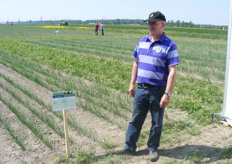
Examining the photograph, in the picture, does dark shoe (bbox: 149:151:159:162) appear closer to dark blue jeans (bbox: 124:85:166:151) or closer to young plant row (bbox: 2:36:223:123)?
dark blue jeans (bbox: 124:85:166:151)

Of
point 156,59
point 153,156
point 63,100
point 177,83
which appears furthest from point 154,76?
point 177,83

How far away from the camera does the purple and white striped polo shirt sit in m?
3.31

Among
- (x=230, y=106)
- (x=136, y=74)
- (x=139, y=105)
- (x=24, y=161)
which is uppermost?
(x=136, y=74)

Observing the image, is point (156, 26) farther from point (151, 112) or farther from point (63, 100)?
point (63, 100)

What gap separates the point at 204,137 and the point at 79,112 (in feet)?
8.45

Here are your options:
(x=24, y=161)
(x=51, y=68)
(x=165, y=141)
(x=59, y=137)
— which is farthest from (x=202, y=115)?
(x=51, y=68)

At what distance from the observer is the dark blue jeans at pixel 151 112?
11.4ft

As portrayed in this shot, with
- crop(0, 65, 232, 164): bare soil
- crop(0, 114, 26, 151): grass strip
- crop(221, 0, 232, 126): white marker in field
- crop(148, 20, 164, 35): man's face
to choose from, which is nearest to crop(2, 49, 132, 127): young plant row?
crop(0, 65, 232, 164): bare soil

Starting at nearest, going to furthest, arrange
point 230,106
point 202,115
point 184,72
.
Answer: point 230,106, point 202,115, point 184,72

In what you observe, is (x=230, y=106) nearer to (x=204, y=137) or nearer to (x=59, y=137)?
(x=204, y=137)

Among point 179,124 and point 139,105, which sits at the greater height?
point 139,105

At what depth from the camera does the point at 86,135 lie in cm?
438

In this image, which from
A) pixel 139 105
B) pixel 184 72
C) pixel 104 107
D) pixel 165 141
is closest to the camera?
pixel 139 105

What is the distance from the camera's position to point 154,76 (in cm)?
342
